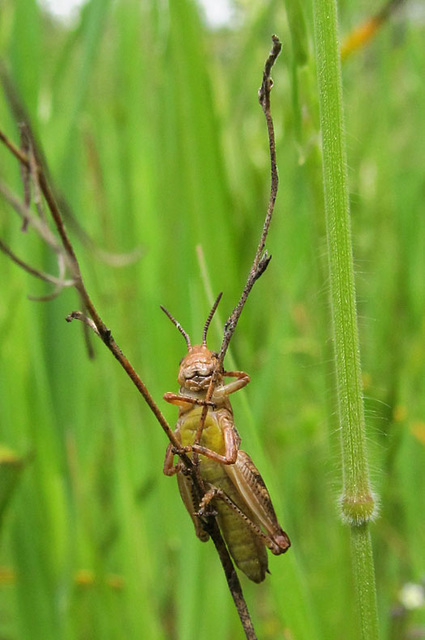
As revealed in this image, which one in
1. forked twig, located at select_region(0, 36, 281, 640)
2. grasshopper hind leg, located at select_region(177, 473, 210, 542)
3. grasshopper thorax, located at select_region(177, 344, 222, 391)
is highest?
forked twig, located at select_region(0, 36, 281, 640)

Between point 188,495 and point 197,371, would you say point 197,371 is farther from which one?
point 188,495

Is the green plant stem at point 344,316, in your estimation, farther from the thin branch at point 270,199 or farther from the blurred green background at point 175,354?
the blurred green background at point 175,354

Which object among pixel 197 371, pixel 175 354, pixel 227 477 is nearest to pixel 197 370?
pixel 197 371

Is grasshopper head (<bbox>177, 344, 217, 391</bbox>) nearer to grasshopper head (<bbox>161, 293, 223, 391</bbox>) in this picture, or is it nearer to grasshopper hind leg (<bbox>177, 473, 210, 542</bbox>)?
grasshopper head (<bbox>161, 293, 223, 391</bbox>)

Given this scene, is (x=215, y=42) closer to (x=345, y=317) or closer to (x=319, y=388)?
(x=319, y=388)

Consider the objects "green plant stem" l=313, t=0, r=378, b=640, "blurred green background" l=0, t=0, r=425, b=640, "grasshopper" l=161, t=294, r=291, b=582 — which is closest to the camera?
"green plant stem" l=313, t=0, r=378, b=640

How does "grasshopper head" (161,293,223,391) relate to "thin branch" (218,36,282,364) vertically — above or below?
below

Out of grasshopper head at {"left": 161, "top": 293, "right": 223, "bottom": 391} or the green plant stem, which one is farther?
grasshopper head at {"left": 161, "top": 293, "right": 223, "bottom": 391}

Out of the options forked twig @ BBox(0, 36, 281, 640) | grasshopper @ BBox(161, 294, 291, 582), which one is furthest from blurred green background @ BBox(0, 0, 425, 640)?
forked twig @ BBox(0, 36, 281, 640)

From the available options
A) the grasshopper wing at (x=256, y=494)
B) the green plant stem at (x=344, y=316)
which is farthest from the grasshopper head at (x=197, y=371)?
the green plant stem at (x=344, y=316)
